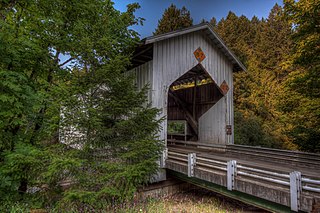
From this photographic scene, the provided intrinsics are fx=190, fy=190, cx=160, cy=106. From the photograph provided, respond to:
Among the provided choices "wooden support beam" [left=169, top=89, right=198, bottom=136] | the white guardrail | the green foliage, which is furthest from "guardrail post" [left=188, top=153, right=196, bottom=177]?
the green foliage

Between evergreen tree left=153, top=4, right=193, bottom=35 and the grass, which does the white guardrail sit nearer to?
the grass

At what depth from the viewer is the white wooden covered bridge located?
14.7ft

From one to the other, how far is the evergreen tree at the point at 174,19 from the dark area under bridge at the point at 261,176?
887 inches

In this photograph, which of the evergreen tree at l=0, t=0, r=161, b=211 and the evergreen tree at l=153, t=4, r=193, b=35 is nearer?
the evergreen tree at l=0, t=0, r=161, b=211

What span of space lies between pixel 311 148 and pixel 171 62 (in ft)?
22.7

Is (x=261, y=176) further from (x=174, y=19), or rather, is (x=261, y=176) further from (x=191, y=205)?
(x=174, y=19)

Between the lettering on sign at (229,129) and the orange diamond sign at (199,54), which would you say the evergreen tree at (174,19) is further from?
the lettering on sign at (229,129)

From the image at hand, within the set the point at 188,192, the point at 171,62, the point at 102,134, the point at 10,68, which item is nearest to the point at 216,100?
the point at 171,62

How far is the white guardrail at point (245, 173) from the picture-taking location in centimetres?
406

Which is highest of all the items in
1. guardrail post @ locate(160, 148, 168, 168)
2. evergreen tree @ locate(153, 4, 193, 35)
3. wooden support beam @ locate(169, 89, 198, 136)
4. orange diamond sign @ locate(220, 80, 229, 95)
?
evergreen tree @ locate(153, 4, 193, 35)

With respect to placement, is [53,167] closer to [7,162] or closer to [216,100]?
[7,162]

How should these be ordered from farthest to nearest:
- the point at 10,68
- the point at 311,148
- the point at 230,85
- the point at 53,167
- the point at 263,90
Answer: the point at 263,90, the point at 230,85, the point at 311,148, the point at 10,68, the point at 53,167

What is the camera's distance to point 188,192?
8680 mm

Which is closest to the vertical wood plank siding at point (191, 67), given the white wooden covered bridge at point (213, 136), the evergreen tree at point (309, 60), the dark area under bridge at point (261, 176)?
the white wooden covered bridge at point (213, 136)
